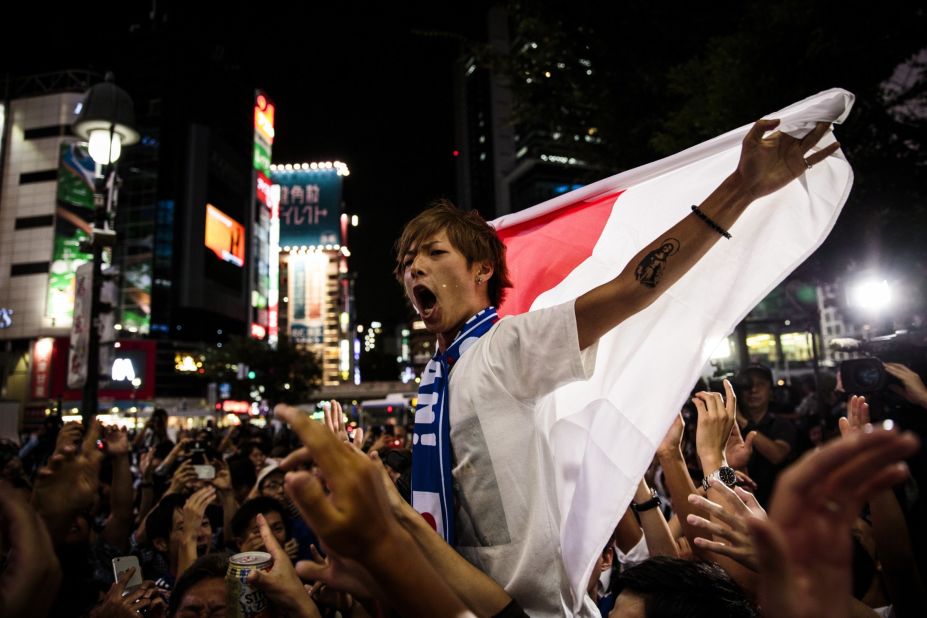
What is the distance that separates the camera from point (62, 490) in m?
2.21

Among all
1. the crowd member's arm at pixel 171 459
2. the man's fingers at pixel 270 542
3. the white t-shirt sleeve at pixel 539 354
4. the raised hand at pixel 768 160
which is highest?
the raised hand at pixel 768 160

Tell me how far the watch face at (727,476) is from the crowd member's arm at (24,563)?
7.37 ft

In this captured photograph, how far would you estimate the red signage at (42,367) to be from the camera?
4241 cm

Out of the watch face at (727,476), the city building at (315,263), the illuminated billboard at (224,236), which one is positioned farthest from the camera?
the city building at (315,263)

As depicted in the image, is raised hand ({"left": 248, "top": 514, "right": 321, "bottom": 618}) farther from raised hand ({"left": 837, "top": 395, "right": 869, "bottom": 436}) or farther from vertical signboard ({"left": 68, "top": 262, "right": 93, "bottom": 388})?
vertical signboard ({"left": 68, "top": 262, "right": 93, "bottom": 388})

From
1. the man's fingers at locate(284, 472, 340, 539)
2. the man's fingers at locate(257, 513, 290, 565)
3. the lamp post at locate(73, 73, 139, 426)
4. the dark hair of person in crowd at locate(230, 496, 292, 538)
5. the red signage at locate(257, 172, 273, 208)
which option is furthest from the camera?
the red signage at locate(257, 172, 273, 208)

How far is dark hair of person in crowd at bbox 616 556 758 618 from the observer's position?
1817mm

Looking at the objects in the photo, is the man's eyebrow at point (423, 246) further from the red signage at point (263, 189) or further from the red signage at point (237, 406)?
the red signage at point (263, 189)

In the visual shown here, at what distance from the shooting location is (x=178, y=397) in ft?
162

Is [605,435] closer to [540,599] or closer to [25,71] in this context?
[540,599]

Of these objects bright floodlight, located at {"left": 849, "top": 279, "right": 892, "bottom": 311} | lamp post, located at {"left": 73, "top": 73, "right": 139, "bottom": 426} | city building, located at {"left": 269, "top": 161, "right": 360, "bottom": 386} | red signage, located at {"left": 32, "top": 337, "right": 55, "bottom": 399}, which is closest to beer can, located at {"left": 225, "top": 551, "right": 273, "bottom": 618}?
lamp post, located at {"left": 73, "top": 73, "right": 139, "bottom": 426}

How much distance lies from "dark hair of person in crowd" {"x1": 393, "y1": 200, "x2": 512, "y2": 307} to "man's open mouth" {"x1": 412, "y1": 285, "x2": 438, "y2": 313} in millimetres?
188

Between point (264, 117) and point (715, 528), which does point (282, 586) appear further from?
point (264, 117)

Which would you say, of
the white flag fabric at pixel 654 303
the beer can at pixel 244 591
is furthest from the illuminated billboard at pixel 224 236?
the beer can at pixel 244 591
